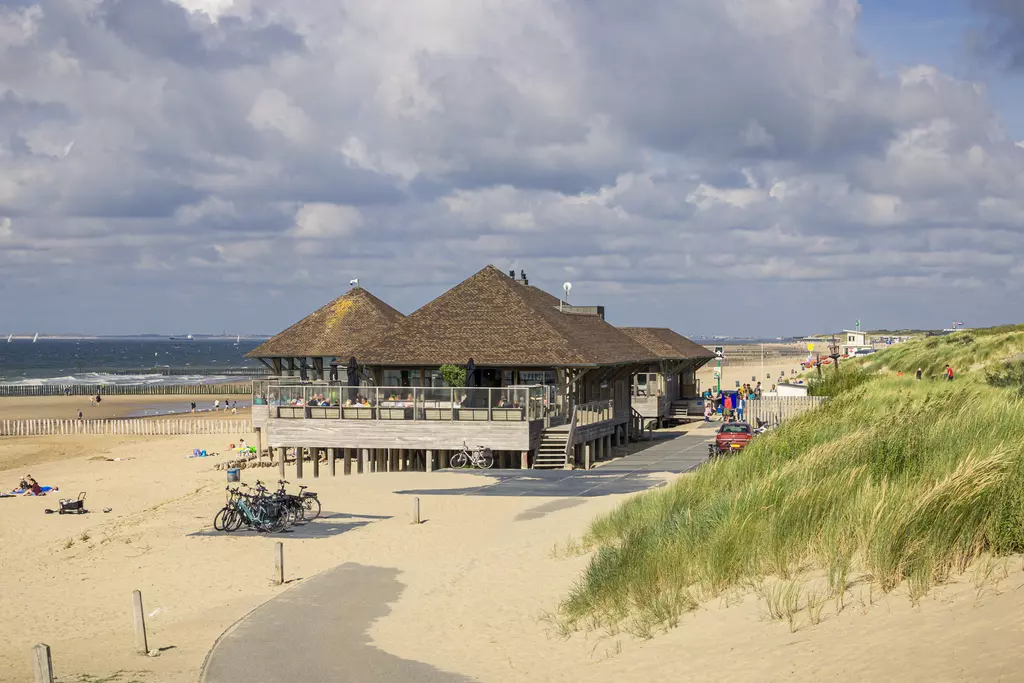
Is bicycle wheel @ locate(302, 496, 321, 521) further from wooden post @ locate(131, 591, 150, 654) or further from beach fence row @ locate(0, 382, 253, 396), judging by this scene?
beach fence row @ locate(0, 382, 253, 396)

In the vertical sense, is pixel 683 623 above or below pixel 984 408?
below

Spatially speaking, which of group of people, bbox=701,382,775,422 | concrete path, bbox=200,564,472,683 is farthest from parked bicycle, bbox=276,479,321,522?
group of people, bbox=701,382,775,422

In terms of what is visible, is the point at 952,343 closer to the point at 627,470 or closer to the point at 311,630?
the point at 627,470

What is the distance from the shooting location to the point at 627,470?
32156 millimetres

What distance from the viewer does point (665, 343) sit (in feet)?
186

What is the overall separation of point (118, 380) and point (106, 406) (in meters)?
37.3

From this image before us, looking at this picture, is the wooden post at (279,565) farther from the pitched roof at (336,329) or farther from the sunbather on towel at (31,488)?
the pitched roof at (336,329)

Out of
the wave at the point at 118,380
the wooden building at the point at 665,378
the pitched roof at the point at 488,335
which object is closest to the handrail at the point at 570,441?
the pitched roof at the point at 488,335

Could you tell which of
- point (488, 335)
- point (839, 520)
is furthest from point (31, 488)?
point (839, 520)

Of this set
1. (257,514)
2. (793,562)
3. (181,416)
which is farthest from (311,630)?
(181,416)

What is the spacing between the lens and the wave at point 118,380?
119 metres

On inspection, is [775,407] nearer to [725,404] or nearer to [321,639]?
[725,404]

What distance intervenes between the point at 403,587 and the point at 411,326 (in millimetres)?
20473

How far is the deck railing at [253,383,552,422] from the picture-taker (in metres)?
33.1
